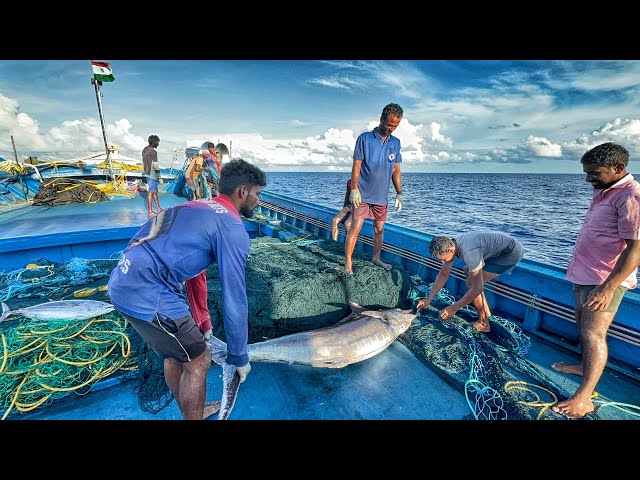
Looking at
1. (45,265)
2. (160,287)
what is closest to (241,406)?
(160,287)

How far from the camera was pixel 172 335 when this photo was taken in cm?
194

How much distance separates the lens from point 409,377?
9.55 feet

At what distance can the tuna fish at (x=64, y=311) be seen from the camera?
3072 millimetres

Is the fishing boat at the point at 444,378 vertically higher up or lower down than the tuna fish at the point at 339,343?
lower down

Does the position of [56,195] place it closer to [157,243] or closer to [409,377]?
[157,243]

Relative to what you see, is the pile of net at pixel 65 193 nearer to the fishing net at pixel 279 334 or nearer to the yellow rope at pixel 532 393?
the fishing net at pixel 279 334

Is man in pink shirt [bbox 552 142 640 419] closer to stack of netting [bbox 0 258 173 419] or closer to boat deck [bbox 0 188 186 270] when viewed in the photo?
stack of netting [bbox 0 258 173 419]

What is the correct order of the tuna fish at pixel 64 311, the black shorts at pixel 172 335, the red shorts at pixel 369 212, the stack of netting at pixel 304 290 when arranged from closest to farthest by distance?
1. the black shorts at pixel 172 335
2. the tuna fish at pixel 64 311
3. the stack of netting at pixel 304 290
4. the red shorts at pixel 369 212

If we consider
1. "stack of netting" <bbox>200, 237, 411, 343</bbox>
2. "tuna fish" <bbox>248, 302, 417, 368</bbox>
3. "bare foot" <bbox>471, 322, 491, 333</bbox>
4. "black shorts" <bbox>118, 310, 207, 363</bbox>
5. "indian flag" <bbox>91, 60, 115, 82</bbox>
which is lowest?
"bare foot" <bbox>471, 322, 491, 333</bbox>

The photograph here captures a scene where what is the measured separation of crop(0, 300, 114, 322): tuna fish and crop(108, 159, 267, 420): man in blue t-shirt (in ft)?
5.90

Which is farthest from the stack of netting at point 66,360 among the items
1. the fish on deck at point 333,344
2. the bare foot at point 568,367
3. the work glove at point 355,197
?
the bare foot at point 568,367

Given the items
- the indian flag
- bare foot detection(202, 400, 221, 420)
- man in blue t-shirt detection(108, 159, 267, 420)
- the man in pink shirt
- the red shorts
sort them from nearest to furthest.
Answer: man in blue t-shirt detection(108, 159, 267, 420) → the man in pink shirt → bare foot detection(202, 400, 221, 420) → the red shorts → the indian flag

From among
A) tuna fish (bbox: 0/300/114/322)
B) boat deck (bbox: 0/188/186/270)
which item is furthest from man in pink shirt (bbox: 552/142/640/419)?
boat deck (bbox: 0/188/186/270)

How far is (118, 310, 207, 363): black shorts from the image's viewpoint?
6.26 feet
